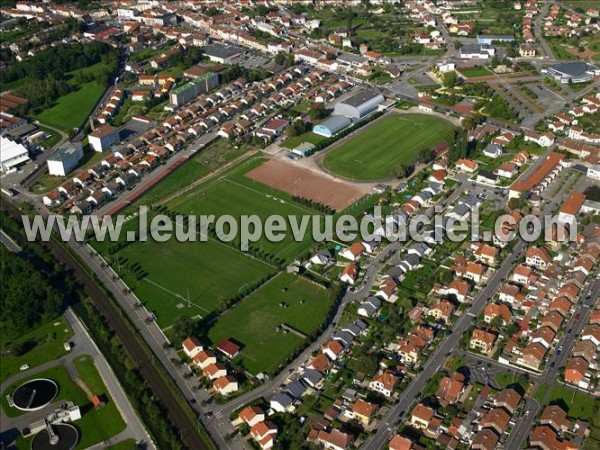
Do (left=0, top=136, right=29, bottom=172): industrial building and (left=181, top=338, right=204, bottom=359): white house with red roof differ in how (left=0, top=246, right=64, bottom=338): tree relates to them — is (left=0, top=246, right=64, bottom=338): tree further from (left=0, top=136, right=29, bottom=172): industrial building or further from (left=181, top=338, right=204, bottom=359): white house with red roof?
(left=0, top=136, right=29, bottom=172): industrial building

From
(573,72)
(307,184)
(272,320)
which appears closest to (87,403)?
(272,320)

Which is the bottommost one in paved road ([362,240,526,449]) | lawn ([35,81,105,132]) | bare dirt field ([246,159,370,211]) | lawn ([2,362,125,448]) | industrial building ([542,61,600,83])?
lawn ([35,81,105,132])

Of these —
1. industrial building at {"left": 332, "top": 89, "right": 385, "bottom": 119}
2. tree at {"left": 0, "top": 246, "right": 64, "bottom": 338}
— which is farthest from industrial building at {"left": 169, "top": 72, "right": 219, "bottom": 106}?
tree at {"left": 0, "top": 246, "right": 64, "bottom": 338}

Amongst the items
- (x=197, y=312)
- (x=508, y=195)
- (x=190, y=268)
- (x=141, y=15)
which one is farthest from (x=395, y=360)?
(x=141, y=15)

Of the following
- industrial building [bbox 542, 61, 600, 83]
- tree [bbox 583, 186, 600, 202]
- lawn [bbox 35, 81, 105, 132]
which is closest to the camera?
tree [bbox 583, 186, 600, 202]

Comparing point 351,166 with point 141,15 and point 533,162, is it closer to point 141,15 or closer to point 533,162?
point 533,162

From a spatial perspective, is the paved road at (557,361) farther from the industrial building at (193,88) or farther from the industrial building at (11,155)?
the industrial building at (11,155)
